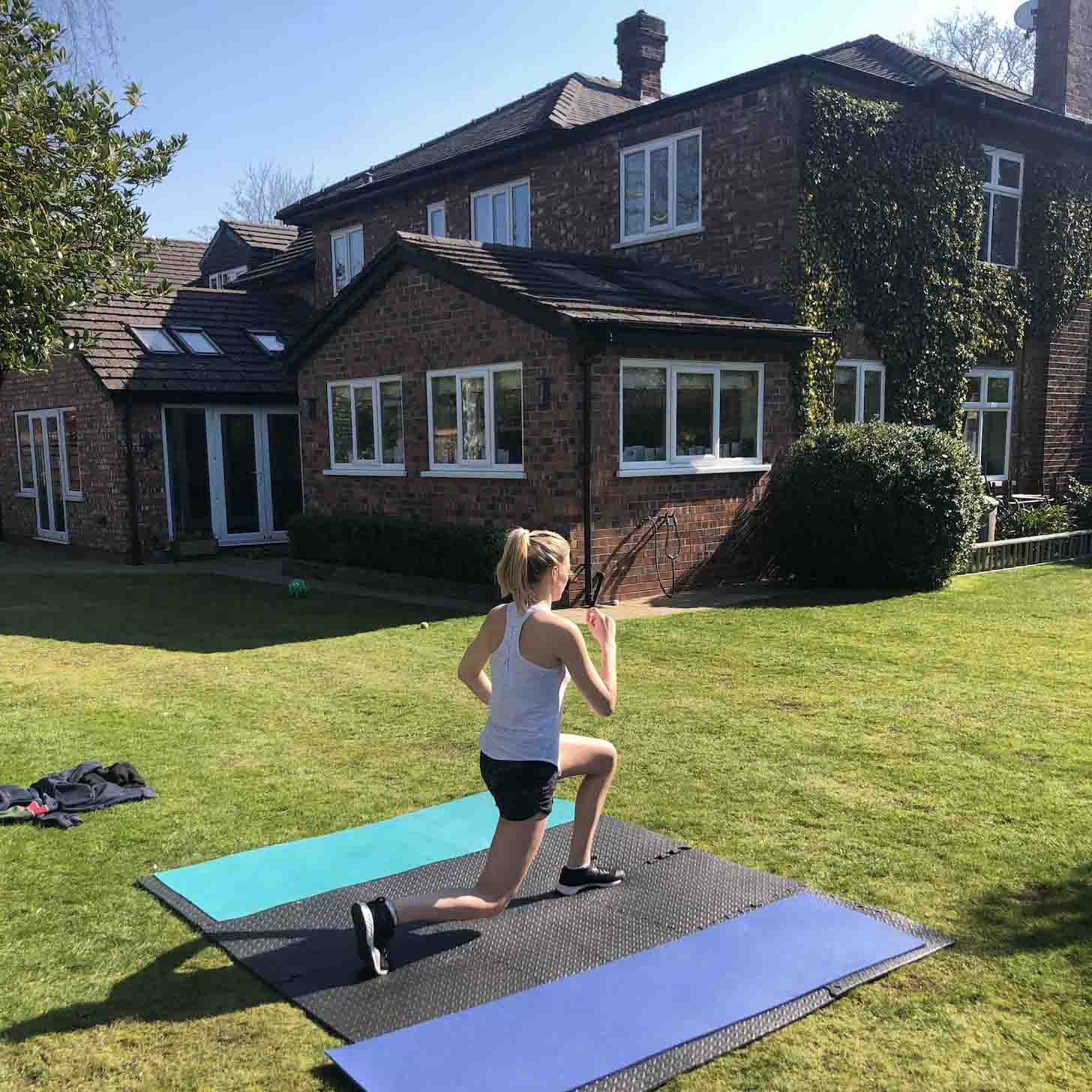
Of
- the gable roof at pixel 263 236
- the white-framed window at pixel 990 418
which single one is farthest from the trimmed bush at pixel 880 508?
the gable roof at pixel 263 236

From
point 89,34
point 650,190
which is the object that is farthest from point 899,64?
point 89,34

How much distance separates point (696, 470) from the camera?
1306 centimetres

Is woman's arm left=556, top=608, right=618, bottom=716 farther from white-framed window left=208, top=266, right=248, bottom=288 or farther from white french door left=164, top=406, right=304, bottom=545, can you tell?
white-framed window left=208, top=266, right=248, bottom=288

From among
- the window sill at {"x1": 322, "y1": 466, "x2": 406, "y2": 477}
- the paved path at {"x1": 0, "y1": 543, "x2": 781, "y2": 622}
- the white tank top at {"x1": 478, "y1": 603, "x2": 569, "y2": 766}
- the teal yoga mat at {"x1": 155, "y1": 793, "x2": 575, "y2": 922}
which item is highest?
the window sill at {"x1": 322, "y1": 466, "x2": 406, "y2": 477}

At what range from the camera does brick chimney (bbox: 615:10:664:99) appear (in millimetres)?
19781

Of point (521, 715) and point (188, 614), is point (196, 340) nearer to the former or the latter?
point (188, 614)

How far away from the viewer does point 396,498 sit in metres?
15.0

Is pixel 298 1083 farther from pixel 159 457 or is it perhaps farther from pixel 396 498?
pixel 159 457

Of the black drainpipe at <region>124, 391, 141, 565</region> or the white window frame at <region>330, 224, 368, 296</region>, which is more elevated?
the white window frame at <region>330, 224, 368, 296</region>

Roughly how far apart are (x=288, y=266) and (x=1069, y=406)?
1684cm

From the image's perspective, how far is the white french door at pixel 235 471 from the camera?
17.8 m

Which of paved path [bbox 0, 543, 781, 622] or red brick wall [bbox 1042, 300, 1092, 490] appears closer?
paved path [bbox 0, 543, 781, 622]

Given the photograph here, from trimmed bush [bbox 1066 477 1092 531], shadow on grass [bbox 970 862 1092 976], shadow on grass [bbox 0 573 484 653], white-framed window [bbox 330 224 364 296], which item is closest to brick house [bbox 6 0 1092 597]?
trimmed bush [bbox 1066 477 1092 531]

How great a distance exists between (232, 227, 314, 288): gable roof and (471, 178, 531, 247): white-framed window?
591 cm
